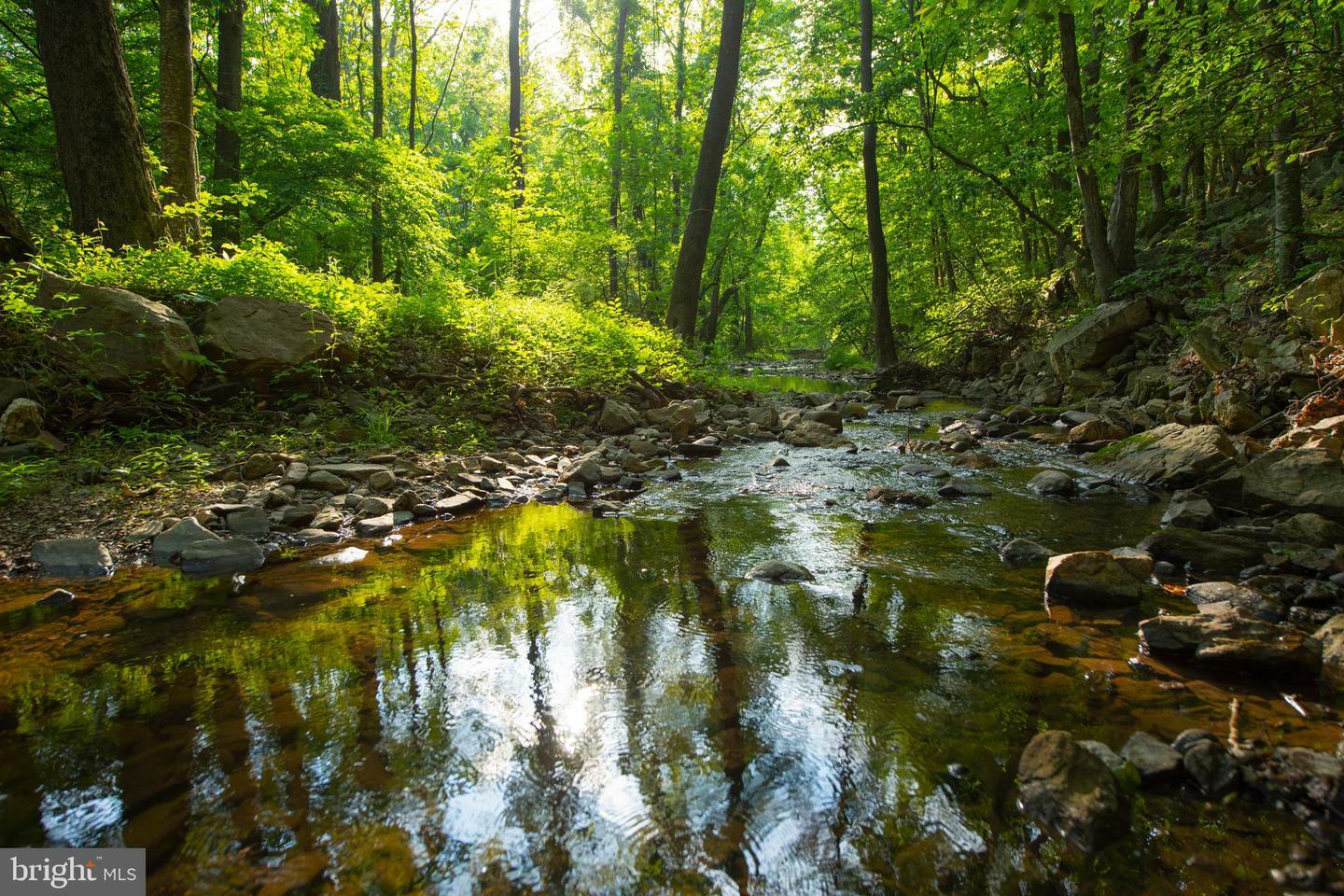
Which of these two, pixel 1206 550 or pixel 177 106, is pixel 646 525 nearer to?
pixel 1206 550

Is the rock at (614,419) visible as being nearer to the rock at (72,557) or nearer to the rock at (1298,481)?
the rock at (72,557)

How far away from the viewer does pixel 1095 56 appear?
1189cm

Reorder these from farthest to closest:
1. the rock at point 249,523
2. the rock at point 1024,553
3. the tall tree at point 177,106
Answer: the tall tree at point 177,106 < the rock at point 249,523 < the rock at point 1024,553

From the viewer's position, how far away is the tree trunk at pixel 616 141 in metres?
21.3

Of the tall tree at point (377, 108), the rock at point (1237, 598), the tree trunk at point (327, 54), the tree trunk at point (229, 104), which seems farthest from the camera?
the tree trunk at point (327, 54)

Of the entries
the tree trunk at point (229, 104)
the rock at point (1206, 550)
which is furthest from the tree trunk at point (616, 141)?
the rock at point (1206, 550)

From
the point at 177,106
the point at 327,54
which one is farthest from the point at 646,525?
the point at 327,54

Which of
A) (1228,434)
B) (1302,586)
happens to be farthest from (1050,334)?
(1302,586)

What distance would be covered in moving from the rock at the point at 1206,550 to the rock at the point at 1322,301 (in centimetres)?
340

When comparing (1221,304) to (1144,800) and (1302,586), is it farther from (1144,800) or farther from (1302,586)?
(1144,800)

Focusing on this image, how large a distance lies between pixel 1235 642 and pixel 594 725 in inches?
112

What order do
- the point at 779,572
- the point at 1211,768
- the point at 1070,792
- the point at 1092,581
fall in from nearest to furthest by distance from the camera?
the point at 1070,792, the point at 1211,768, the point at 1092,581, the point at 779,572

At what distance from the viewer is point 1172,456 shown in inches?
243

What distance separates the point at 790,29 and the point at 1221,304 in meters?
18.9
